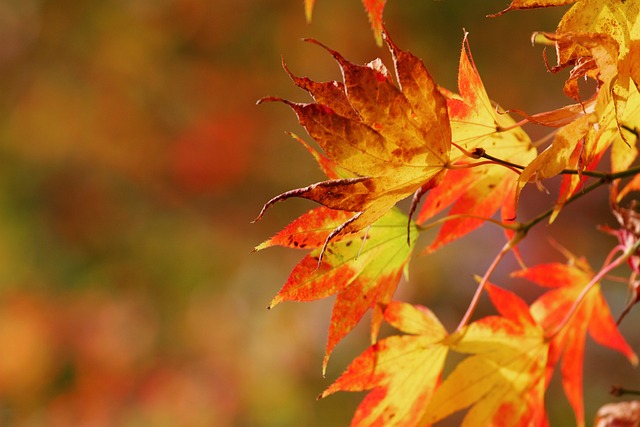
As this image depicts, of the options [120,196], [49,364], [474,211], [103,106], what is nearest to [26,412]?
[49,364]

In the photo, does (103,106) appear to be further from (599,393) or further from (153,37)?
(599,393)

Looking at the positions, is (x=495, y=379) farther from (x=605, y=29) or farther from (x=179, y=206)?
(x=179, y=206)

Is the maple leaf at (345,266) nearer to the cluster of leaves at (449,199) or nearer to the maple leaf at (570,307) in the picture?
the cluster of leaves at (449,199)

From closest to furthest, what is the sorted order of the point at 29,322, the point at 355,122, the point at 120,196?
the point at 355,122 → the point at 29,322 → the point at 120,196

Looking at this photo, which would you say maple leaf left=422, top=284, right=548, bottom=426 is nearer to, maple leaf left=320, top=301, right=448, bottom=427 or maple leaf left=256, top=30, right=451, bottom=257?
maple leaf left=320, top=301, right=448, bottom=427

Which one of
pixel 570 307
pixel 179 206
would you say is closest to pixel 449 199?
pixel 570 307

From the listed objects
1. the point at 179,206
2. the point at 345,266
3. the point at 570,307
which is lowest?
the point at 179,206

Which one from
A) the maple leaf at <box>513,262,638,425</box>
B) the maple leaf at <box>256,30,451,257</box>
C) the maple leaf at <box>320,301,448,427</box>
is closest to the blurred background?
the maple leaf at <box>513,262,638,425</box>
